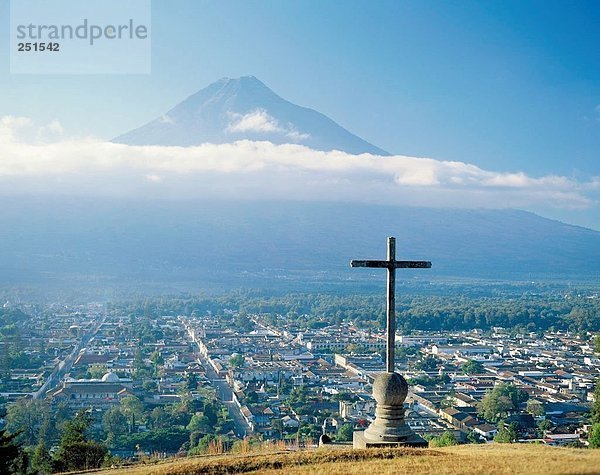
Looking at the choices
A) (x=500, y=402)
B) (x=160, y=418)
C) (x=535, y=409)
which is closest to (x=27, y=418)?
(x=160, y=418)

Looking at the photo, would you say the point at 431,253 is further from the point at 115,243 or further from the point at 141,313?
the point at 141,313

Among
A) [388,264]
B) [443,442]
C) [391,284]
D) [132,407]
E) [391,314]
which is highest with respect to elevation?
[388,264]

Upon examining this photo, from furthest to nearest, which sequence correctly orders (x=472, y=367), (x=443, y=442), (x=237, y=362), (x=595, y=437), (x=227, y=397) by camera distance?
1. (x=237, y=362)
2. (x=472, y=367)
3. (x=227, y=397)
4. (x=443, y=442)
5. (x=595, y=437)

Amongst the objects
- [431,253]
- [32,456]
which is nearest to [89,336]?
[32,456]

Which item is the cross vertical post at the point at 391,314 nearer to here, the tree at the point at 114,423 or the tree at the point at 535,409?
the tree at the point at 114,423

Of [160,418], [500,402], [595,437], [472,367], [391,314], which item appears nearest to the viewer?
[391,314]

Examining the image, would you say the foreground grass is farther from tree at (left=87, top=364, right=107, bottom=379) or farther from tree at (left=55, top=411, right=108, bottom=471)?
tree at (left=87, top=364, right=107, bottom=379)

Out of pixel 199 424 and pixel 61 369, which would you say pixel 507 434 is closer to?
pixel 199 424
